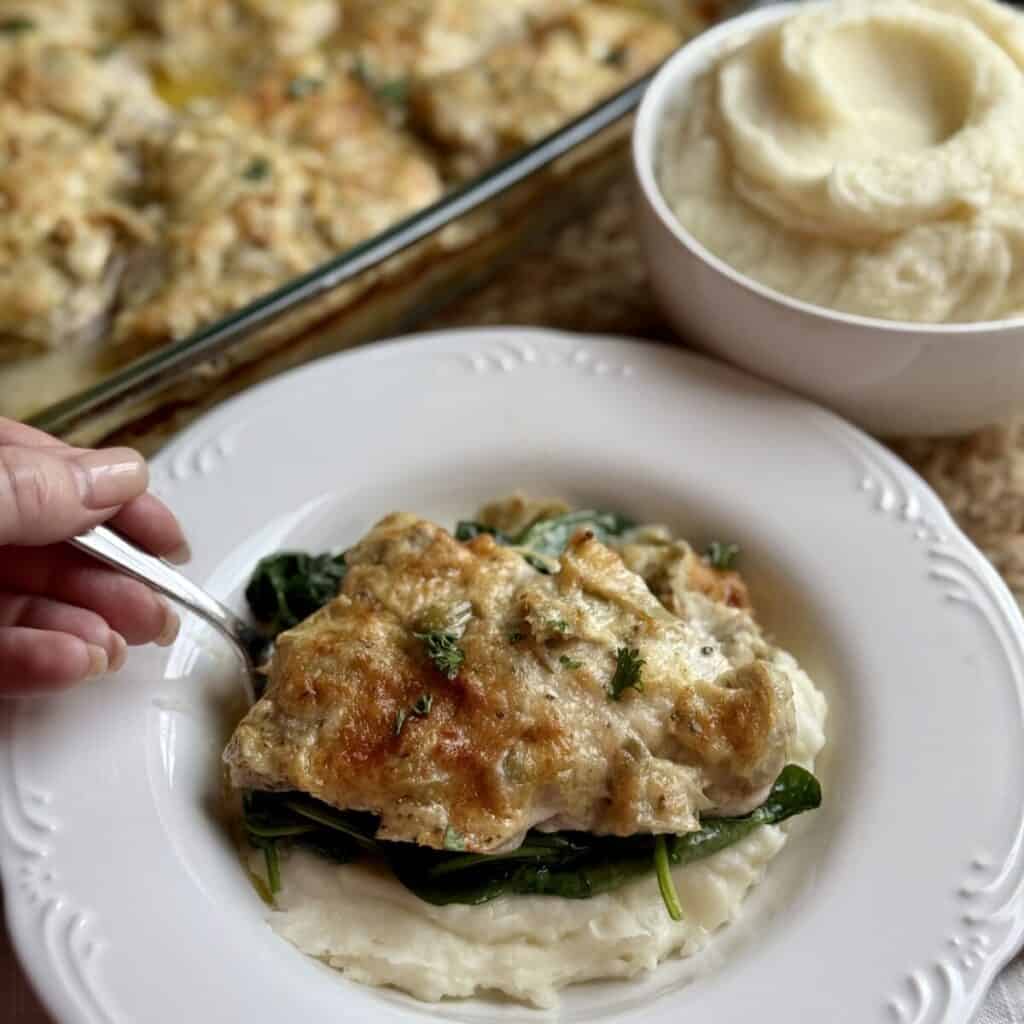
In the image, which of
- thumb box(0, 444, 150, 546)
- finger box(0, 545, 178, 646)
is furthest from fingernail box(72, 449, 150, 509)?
finger box(0, 545, 178, 646)

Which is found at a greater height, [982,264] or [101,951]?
[982,264]

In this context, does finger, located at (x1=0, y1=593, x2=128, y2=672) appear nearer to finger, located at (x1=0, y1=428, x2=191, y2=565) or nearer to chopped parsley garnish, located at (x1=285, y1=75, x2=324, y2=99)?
finger, located at (x1=0, y1=428, x2=191, y2=565)

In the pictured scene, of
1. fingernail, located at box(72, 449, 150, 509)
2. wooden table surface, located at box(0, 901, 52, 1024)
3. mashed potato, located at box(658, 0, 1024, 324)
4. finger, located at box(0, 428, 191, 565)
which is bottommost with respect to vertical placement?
wooden table surface, located at box(0, 901, 52, 1024)

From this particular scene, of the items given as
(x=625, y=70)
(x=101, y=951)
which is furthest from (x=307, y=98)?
(x=101, y=951)

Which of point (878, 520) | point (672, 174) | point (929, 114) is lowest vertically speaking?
point (878, 520)

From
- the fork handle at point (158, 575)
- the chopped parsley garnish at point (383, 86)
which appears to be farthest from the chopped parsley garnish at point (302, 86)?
the fork handle at point (158, 575)

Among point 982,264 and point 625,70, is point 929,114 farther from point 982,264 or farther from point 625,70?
point 625,70
